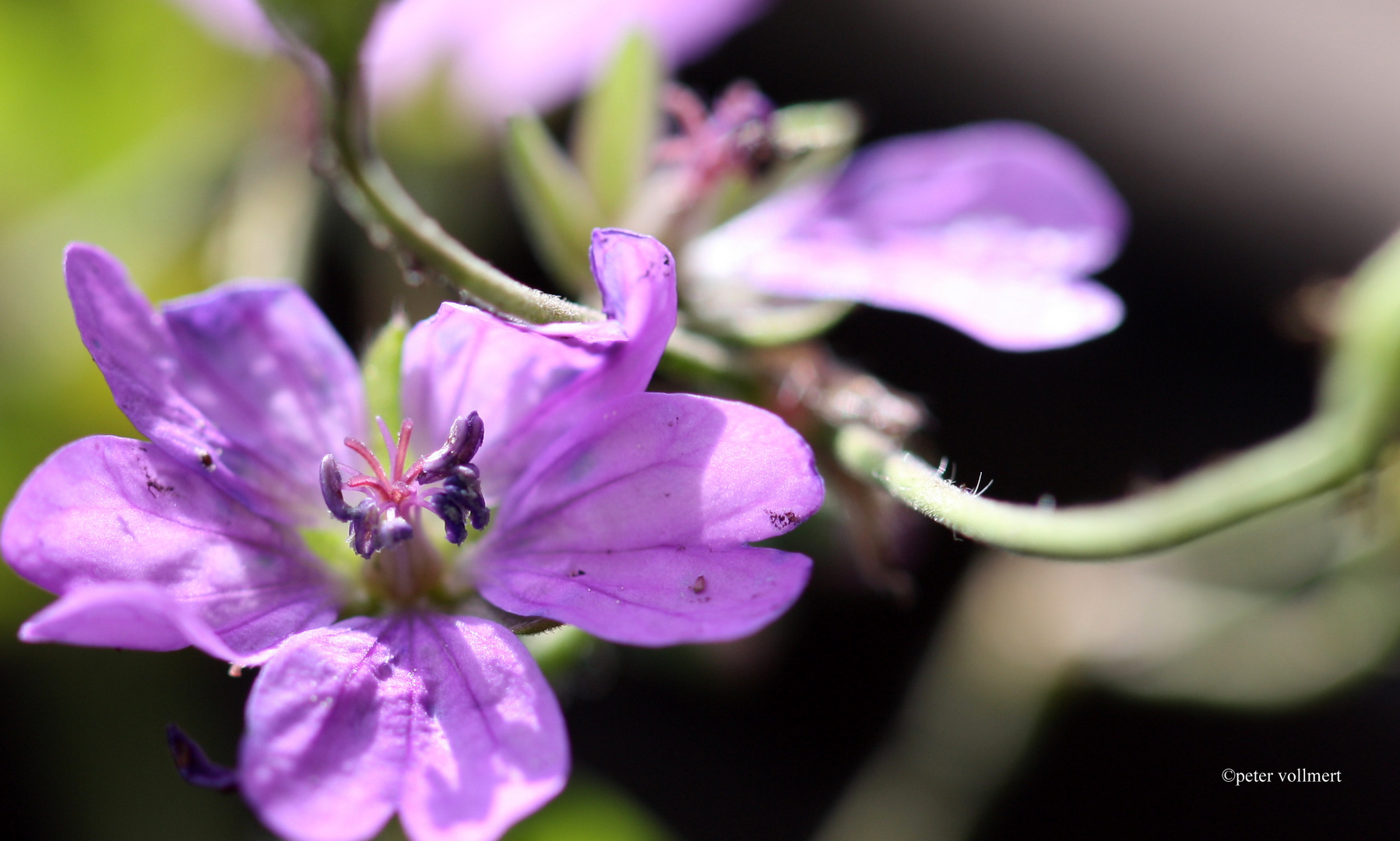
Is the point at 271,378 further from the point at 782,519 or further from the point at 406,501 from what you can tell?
the point at 782,519

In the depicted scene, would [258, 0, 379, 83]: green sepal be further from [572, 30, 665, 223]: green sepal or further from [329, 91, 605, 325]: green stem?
[572, 30, 665, 223]: green sepal

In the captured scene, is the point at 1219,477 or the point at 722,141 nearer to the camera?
the point at 1219,477

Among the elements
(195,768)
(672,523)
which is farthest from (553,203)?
(195,768)

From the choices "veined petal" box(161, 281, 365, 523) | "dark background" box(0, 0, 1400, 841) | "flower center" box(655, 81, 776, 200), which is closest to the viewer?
"veined petal" box(161, 281, 365, 523)

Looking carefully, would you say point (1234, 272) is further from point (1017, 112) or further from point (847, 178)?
point (847, 178)

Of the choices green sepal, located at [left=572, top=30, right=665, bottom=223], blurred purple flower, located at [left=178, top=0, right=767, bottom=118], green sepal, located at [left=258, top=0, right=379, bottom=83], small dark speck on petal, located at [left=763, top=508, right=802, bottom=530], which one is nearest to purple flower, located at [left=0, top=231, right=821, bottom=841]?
small dark speck on petal, located at [left=763, top=508, right=802, bottom=530]
